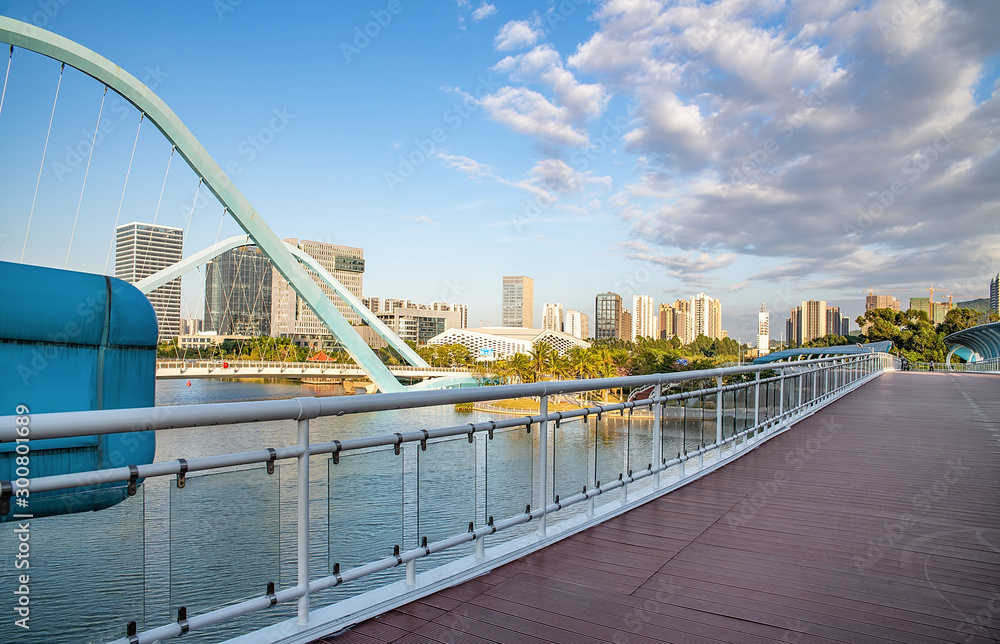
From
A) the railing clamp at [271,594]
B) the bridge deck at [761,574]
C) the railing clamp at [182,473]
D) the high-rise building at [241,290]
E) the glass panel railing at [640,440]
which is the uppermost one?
the high-rise building at [241,290]

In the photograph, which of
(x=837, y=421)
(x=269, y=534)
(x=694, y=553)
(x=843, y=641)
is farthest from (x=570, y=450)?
(x=837, y=421)

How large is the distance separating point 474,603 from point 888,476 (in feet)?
15.8

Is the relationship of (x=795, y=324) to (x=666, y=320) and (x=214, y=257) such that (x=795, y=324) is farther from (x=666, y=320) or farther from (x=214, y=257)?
(x=214, y=257)

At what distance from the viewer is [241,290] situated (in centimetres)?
5231

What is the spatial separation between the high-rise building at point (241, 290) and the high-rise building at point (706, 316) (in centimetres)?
14254

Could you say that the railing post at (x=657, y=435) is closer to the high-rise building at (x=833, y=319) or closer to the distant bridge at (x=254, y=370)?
the distant bridge at (x=254, y=370)

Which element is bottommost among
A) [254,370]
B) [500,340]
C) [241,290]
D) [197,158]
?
[254,370]

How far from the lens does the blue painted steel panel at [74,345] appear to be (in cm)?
427

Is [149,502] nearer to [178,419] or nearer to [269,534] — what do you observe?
[178,419]

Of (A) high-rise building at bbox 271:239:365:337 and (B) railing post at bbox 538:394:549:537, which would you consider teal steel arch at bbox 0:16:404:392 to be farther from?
(A) high-rise building at bbox 271:239:365:337

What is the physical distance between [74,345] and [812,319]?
184 metres

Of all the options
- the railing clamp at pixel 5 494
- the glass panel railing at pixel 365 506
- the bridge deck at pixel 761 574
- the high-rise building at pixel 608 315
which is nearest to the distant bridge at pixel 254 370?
the bridge deck at pixel 761 574

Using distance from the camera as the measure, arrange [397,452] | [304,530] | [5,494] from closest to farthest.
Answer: [5,494] → [304,530] → [397,452]

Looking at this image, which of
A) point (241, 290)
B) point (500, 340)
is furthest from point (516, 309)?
Result: point (241, 290)
